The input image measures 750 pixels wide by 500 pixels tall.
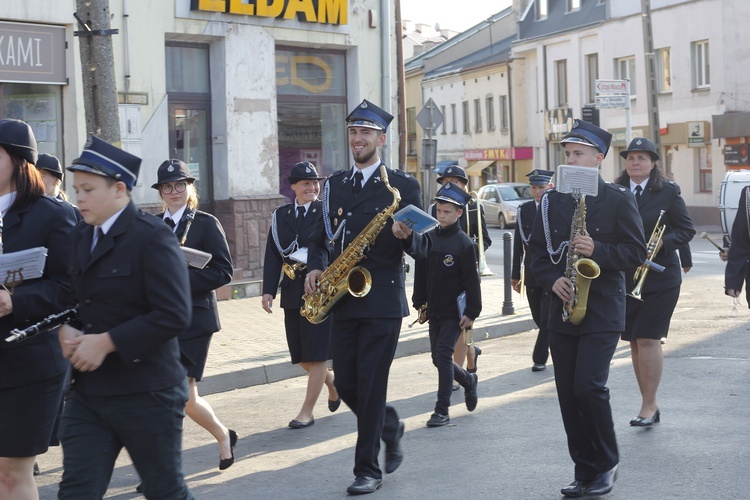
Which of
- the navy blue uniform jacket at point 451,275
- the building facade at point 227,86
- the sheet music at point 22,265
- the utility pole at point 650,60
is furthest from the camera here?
the utility pole at point 650,60

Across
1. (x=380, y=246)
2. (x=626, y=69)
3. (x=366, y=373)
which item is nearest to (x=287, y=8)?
(x=380, y=246)

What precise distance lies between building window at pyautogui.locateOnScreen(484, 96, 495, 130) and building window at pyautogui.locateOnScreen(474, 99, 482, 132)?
1.01 metres

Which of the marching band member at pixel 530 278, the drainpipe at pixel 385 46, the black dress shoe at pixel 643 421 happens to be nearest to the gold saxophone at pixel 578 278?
the black dress shoe at pixel 643 421

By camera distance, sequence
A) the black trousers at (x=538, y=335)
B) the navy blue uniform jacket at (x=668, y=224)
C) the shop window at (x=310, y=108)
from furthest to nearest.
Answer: the shop window at (x=310, y=108)
the black trousers at (x=538, y=335)
the navy blue uniform jacket at (x=668, y=224)

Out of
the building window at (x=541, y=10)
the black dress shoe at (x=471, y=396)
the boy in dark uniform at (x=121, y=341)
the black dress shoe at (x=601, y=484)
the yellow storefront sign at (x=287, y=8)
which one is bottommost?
the black dress shoe at (x=601, y=484)

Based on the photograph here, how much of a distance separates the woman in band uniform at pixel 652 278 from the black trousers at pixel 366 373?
2.19m

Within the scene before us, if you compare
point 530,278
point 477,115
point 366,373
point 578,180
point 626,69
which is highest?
point 626,69

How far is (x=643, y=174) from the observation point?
8.64m

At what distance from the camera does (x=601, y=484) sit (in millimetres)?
6414

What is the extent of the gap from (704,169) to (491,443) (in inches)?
1325

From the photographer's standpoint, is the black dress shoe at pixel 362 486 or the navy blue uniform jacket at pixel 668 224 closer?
the black dress shoe at pixel 362 486

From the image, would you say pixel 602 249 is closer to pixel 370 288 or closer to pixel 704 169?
pixel 370 288

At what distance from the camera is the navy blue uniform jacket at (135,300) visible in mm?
4535

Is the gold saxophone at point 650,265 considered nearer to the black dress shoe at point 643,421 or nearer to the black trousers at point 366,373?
the black dress shoe at point 643,421
